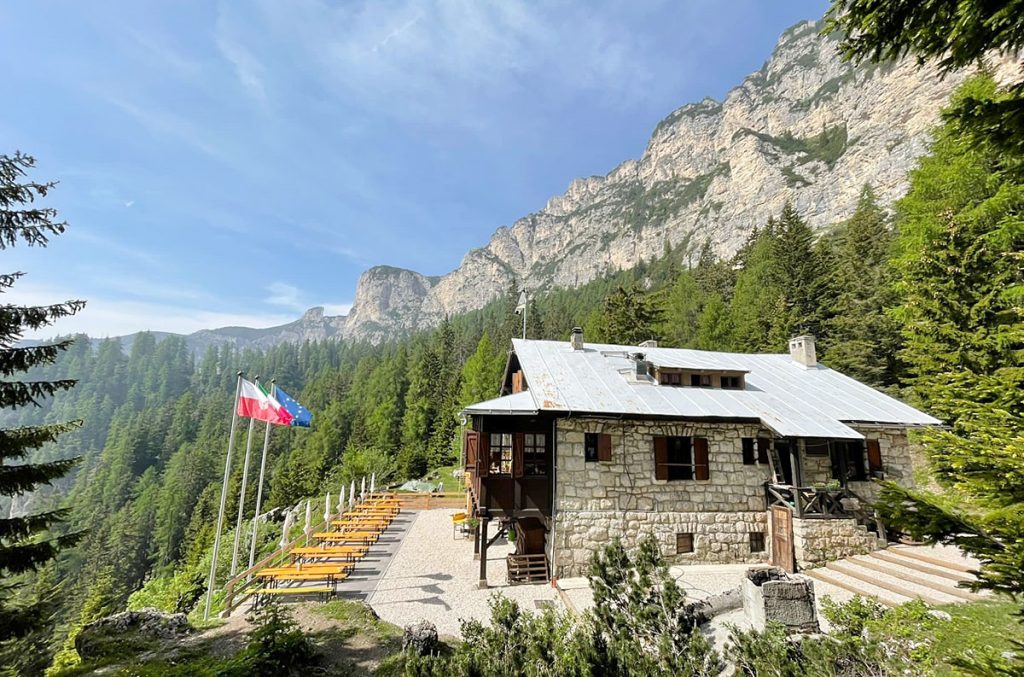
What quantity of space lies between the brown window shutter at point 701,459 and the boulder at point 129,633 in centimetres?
1357

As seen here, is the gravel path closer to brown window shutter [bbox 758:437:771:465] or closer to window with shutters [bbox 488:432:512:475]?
window with shutters [bbox 488:432:512:475]

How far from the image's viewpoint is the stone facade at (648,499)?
41.0 feet

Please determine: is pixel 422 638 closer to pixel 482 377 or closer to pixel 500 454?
pixel 500 454

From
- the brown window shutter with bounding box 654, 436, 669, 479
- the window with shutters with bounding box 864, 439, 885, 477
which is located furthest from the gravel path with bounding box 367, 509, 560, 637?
the window with shutters with bounding box 864, 439, 885, 477

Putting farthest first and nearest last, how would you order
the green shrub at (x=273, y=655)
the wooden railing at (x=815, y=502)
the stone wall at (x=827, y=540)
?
the wooden railing at (x=815, y=502) → the stone wall at (x=827, y=540) → the green shrub at (x=273, y=655)

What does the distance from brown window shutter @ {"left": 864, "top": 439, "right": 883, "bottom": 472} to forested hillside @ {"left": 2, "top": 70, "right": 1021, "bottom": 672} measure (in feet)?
13.8

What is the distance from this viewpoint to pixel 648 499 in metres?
12.9

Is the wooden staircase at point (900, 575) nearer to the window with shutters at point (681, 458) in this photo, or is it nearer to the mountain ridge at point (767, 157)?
the window with shutters at point (681, 458)

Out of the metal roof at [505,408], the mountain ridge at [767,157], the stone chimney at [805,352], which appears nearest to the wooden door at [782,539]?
the metal roof at [505,408]

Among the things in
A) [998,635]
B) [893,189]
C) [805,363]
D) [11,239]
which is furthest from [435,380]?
[893,189]

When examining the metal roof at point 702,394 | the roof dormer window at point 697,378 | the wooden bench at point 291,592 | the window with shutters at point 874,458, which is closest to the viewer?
the wooden bench at point 291,592

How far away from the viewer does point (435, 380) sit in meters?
54.2

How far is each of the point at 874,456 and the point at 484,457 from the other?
520 inches

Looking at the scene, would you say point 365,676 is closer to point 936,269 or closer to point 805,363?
point 805,363
